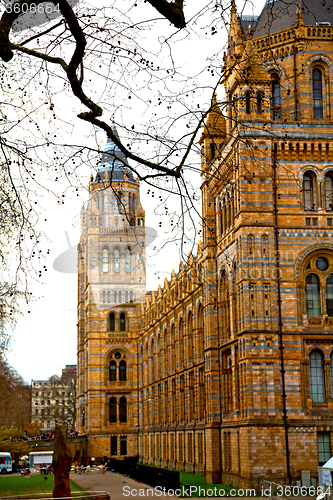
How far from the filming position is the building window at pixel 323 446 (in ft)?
114

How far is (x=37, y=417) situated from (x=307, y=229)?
164m

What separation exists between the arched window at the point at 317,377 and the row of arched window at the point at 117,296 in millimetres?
47286

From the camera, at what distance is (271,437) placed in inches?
1359

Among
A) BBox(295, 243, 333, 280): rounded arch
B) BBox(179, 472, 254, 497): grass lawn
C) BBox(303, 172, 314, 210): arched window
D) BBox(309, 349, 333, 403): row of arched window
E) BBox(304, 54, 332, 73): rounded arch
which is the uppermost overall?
BBox(304, 54, 332, 73): rounded arch

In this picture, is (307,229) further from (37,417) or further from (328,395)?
(37,417)

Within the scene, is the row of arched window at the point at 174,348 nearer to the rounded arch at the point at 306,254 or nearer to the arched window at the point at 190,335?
the arched window at the point at 190,335

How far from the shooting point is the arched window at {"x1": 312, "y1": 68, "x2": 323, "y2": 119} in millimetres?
39594

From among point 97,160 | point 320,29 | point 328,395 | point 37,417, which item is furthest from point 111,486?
point 37,417

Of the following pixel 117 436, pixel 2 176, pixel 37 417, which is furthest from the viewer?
pixel 37 417

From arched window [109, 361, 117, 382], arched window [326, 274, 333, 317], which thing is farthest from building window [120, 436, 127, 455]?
arched window [326, 274, 333, 317]

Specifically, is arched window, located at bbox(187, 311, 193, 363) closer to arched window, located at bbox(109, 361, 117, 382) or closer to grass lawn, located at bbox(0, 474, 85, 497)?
grass lawn, located at bbox(0, 474, 85, 497)

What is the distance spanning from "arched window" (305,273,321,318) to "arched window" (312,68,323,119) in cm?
916

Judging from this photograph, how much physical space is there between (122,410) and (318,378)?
47.1 metres

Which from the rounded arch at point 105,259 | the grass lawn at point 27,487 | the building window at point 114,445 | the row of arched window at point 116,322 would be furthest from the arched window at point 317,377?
the rounded arch at point 105,259
